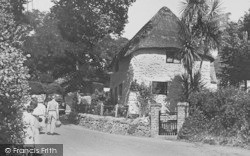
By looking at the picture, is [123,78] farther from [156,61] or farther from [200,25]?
[200,25]

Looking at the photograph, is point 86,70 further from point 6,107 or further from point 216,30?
point 6,107

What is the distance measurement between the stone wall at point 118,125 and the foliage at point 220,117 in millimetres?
2410

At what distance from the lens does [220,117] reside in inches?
831

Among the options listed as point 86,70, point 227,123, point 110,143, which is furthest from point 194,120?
point 86,70

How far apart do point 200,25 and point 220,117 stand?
38.1 ft

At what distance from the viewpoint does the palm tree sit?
99.6 feet

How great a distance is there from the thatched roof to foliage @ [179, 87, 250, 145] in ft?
43.5

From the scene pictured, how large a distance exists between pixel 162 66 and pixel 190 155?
20.3 meters

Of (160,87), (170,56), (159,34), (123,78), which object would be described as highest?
(159,34)

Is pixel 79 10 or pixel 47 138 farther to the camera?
pixel 79 10

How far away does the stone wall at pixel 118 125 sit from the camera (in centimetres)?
2334

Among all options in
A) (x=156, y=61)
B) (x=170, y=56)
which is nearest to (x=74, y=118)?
(x=156, y=61)

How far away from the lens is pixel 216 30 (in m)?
30.4

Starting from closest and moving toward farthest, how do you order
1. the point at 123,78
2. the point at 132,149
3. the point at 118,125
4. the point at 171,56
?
the point at 132,149 → the point at 118,125 → the point at 171,56 → the point at 123,78
